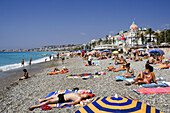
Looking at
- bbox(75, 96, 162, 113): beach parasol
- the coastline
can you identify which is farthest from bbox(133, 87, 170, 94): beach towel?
the coastline

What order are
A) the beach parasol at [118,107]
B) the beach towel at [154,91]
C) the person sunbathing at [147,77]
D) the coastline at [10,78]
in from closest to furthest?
1. the beach parasol at [118,107]
2. the beach towel at [154,91]
3. the person sunbathing at [147,77]
4. the coastline at [10,78]

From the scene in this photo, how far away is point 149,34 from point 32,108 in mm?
50729

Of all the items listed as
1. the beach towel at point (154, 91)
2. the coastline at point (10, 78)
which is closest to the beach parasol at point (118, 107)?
the beach towel at point (154, 91)

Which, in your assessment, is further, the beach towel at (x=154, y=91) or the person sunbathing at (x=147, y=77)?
the person sunbathing at (x=147, y=77)

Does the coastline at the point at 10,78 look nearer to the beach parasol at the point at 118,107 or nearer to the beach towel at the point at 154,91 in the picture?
the beach parasol at the point at 118,107

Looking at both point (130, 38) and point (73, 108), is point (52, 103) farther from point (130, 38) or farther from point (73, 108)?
point (130, 38)

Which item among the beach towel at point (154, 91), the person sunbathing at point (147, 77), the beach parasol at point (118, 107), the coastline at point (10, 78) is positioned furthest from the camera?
the coastline at point (10, 78)

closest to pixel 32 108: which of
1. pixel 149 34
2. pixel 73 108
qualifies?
pixel 73 108

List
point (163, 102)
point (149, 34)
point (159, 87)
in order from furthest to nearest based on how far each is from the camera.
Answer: point (149, 34)
point (159, 87)
point (163, 102)

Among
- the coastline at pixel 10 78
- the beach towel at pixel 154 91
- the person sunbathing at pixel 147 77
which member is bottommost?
the coastline at pixel 10 78

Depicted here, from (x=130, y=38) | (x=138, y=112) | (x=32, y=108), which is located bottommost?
(x=32, y=108)

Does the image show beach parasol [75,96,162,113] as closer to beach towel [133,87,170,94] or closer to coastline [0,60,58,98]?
beach towel [133,87,170,94]

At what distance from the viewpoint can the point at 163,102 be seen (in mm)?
3883

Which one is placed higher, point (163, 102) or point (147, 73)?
point (147, 73)
